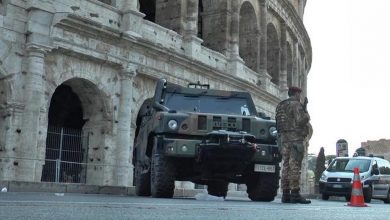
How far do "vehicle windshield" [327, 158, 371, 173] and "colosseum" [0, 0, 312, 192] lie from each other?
22.2ft

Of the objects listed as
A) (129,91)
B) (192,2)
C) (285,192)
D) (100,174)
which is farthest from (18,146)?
(192,2)

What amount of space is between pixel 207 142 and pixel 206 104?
66.6 inches

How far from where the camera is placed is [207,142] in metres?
9.65

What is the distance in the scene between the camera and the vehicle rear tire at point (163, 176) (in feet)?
32.3

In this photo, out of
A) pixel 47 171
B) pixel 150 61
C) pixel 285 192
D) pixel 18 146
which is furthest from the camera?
pixel 150 61

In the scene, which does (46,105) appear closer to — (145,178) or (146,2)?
(145,178)

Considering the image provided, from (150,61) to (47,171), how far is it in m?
5.68

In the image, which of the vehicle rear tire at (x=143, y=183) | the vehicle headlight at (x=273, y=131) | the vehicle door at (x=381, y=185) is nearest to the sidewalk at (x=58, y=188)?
the vehicle rear tire at (x=143, y=183)

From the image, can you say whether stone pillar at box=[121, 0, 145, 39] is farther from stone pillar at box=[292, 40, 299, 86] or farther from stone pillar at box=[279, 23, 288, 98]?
stone pillar at box=[292, 40, 299, 86]

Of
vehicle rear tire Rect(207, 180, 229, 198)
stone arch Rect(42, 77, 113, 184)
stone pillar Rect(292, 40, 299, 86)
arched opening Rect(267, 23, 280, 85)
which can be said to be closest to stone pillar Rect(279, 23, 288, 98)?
arched opening Rect(267, 23, 280, 85)

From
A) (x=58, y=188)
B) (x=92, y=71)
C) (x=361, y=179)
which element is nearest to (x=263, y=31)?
(x=361, y=179)

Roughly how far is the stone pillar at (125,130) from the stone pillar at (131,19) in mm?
1246

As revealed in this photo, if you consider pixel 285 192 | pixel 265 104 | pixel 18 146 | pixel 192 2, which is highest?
pixel 192 2

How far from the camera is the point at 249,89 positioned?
27906mm
